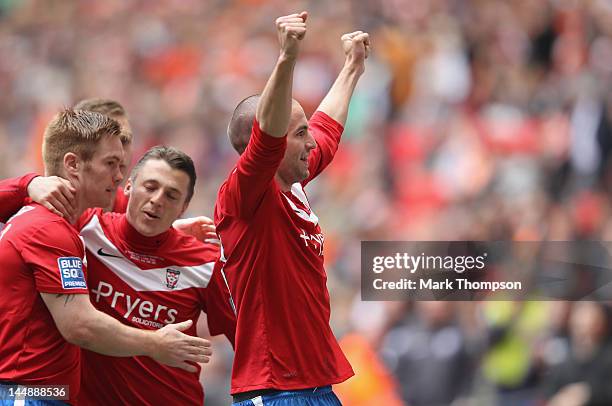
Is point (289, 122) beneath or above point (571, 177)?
beneath

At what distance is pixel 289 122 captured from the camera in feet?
13.1

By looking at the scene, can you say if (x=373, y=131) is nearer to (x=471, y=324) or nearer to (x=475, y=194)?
(x=475, y=194)

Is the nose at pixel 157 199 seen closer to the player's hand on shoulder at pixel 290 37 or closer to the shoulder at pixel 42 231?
the shoulder at pixel 42 231

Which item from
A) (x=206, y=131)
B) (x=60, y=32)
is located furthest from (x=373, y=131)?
(x=60, y=32)

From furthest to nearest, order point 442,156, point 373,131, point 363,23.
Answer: point 363,23 < point 373,131 < point 442,156

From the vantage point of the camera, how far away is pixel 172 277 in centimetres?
472

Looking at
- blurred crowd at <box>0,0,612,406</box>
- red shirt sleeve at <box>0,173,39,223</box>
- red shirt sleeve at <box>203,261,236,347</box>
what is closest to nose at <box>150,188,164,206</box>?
red shirt sleeve at <box>203,261,236,347</box>

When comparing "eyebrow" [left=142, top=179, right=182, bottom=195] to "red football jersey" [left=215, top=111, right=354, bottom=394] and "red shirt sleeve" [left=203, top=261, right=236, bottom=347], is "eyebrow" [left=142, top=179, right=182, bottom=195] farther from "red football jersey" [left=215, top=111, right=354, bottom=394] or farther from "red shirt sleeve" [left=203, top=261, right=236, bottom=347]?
"red football jersey" [left=215, top=111, right=354, bottom=394]

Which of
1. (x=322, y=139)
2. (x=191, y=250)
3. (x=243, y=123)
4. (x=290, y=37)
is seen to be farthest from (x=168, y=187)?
(x=290, y=37)

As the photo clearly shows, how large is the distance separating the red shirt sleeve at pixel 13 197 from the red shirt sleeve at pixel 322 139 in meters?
1.25

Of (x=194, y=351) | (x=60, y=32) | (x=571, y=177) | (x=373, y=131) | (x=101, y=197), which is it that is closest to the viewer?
(x=194, y=351)

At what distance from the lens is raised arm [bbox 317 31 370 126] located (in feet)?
16.3

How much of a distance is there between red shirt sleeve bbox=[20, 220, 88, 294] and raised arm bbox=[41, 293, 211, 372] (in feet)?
0.12

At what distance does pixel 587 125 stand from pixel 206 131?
4.39 metres
